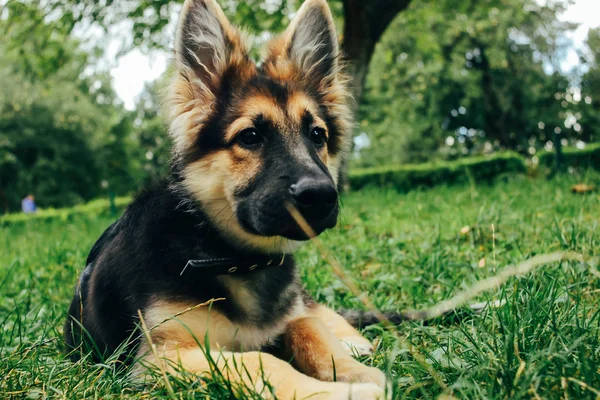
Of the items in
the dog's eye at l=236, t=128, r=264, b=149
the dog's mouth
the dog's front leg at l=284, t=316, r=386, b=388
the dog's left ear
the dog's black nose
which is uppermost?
the dog's left ear

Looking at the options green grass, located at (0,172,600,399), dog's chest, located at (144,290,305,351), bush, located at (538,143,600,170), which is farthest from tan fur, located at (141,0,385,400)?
bush, located at (538,143,600,170)

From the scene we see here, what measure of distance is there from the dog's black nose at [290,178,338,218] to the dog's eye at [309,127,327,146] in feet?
2.24

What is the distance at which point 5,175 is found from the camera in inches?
1505

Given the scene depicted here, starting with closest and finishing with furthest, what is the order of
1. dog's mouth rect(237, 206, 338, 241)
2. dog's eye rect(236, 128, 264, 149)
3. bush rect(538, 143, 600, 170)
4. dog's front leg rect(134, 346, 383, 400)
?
dog's front leg rect(134, 346, 383, 400)
dog's mouth rect(237, 206, 338, 241)
dog's eye rect(236, 128, 264, 149)
bush rect(538, 143, 600, 170)

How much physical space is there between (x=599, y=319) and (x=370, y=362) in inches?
41.9

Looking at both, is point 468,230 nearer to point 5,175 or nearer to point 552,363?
point 552,363

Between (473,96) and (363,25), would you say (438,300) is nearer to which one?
(363,25)

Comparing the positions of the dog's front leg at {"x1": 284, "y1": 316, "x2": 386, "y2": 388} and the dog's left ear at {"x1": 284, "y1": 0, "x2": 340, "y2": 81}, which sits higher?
the dog's left ear at {"x1": 284, "y1": 0, "x2": 340, "y2": 81}

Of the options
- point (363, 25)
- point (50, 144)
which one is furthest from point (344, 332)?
point (50, 144)

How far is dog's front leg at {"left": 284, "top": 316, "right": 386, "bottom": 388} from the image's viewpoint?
2113 mm

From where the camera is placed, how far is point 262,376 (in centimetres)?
188

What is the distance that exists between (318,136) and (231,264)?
98 cm

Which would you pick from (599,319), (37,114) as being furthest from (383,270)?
(37,114)

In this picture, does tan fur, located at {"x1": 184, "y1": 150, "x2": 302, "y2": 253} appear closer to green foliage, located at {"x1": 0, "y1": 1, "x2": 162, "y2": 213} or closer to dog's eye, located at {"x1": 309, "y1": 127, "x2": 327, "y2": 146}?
dog's eye, located at {"x1": 309, "y1": 127, "x2": 327, "y2": 146}
